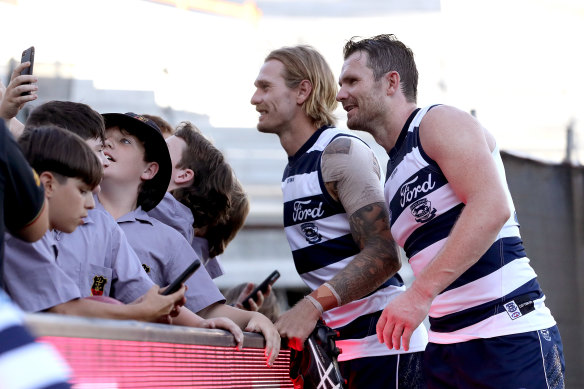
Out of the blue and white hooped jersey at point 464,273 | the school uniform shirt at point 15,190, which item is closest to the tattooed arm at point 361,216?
the blue and white hooped jersey at point 464,273

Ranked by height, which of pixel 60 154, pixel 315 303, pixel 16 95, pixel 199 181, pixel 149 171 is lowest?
pixel 315 303

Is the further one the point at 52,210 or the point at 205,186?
the point at 205,186

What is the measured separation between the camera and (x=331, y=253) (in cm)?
312

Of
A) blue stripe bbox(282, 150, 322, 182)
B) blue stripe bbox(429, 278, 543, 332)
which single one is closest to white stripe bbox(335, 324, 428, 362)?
blue stripe bbox(429, 278, 543, 332)

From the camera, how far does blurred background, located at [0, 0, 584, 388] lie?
481 centimetres

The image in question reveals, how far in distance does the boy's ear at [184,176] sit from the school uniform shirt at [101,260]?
3.38ft

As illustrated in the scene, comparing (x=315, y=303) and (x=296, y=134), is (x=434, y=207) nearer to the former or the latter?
(x=315, y=303)

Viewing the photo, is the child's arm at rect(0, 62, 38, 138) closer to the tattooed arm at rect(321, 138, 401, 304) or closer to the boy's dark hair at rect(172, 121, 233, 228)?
the boy's dark hair at rect(172, 121, 233, 228)

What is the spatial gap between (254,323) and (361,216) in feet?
2.18

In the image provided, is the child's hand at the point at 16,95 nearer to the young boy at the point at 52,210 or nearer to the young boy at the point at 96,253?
the young boy at the point at 96,253

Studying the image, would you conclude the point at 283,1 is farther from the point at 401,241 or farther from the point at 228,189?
the point at 401,241

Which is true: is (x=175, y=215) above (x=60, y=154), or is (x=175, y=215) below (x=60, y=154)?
below

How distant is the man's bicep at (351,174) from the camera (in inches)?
118

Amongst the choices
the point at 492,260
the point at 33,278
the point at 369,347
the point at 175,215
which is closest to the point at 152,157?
the point at 175,215
